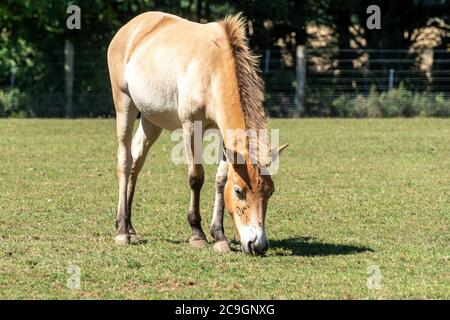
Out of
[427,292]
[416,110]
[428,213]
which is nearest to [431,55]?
[416,110]

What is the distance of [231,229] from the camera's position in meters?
9.41

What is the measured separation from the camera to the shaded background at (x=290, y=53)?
2450cm

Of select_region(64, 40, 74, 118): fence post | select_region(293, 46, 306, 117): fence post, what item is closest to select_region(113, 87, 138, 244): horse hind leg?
select_region(64, 40, 74, 118): fence post

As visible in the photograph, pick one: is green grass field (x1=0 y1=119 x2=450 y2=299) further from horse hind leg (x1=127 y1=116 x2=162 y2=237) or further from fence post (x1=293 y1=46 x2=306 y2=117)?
fence post (x1=293 y1=46 x2=306 y2=117)

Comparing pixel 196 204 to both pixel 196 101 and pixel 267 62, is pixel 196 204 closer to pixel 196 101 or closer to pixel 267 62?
pixel 196 101

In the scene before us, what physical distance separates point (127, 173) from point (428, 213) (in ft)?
10.6

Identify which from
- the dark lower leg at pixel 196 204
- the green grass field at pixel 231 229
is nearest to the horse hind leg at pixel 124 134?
the green grass field at pixel 231 229

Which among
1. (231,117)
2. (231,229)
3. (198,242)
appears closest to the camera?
(231,117)

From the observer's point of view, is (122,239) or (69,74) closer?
(122,239)

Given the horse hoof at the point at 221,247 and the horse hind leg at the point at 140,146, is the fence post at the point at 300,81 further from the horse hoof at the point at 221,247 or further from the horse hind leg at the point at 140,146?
the horse hoof at the point at 221,247

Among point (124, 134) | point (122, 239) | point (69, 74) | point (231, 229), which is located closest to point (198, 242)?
point (122, 239)

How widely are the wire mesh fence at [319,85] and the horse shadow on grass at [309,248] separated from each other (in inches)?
638

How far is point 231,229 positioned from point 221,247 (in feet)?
4.35

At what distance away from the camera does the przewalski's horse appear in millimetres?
7488
